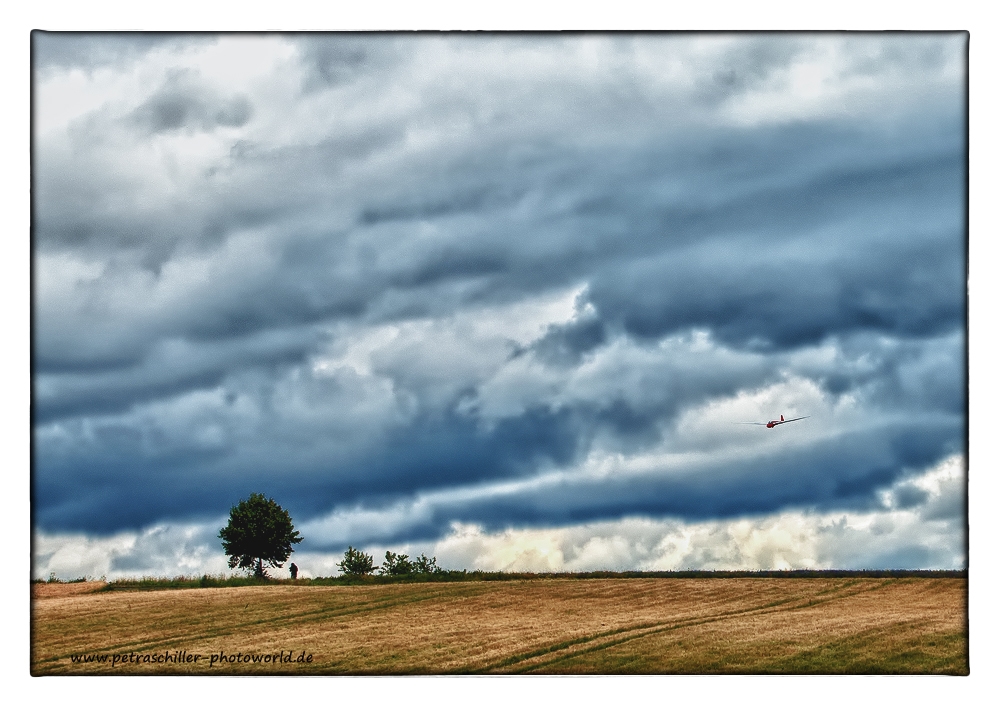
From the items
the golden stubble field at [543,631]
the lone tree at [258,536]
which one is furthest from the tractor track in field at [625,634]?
the lone tree at [258,536]

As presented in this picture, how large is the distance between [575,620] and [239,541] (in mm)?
11434

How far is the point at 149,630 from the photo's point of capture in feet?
93.2

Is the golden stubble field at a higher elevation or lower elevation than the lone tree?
lower

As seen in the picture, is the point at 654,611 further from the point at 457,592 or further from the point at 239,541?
the point at 239,541

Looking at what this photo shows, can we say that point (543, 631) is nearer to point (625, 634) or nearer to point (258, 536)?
point (625, 634)

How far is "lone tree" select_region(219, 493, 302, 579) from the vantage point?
3184cm

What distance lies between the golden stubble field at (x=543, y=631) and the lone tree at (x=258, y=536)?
1.66m

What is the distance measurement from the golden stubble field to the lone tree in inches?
65.2

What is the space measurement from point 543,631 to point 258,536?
11.8 metres

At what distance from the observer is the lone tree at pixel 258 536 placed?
31.8 metres

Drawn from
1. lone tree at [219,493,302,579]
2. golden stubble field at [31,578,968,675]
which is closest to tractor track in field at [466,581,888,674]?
golden stubble field at [31,578,968,675]

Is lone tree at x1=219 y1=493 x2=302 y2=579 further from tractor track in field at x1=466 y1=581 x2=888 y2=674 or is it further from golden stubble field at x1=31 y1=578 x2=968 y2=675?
tractor track in field at x1=466 y1=581 x2=888 y2=674

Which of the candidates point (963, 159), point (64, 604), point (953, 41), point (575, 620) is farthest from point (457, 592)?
point (953, 41)

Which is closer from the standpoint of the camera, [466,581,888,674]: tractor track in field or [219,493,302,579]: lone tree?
[466,581,888,674]: tractor track in field
